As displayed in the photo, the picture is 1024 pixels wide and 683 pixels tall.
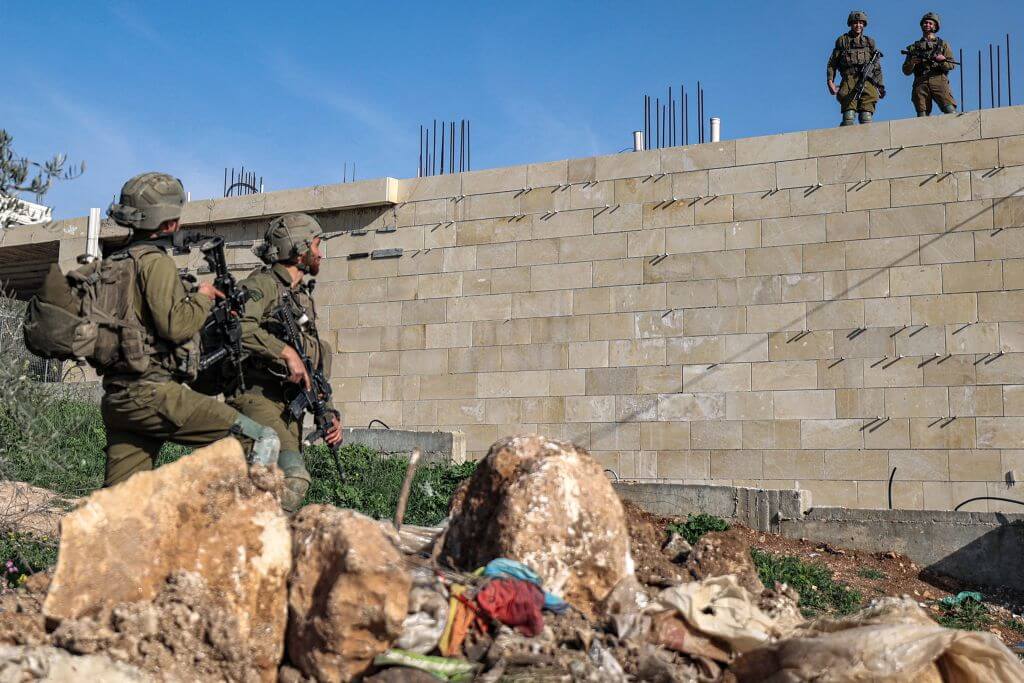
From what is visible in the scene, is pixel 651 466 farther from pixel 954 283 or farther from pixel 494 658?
pixel 494 658

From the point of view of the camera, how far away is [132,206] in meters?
5.54

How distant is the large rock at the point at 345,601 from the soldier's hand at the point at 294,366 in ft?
6.84

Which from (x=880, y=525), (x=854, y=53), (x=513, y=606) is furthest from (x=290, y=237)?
(x=854, y=53)

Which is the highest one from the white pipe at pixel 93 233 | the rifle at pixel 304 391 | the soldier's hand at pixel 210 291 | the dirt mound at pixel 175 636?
the white pipe at pixel 93 233

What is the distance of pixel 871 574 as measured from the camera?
8.70 m

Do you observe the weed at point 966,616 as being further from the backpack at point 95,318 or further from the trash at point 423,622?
the backpack at point 95,318

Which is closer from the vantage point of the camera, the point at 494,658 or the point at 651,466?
the point at 494,658

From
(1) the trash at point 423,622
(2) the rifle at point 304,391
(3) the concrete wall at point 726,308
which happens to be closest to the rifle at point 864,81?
(3) the concrete wall at point 726,308

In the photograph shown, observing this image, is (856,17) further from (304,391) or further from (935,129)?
(304,391)

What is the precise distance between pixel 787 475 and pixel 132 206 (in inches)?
274

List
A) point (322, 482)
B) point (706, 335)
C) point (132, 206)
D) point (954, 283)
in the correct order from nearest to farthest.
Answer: point (132, 206)
point (322, 482)
point (954, 283)
point (706, 335)

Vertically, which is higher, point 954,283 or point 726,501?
point 954,283

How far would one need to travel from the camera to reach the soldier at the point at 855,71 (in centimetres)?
1170

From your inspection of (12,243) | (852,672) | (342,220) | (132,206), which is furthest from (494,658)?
(12,243)
